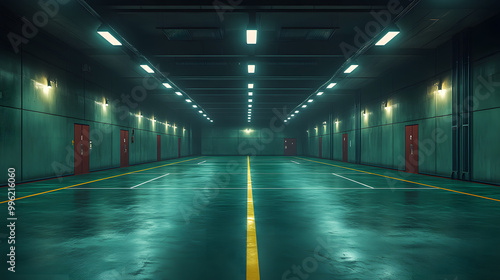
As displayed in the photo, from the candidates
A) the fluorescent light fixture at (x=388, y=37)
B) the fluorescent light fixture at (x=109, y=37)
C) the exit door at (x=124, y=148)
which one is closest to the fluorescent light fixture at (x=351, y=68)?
the fluorescent light fixture at (x=388, y=37)

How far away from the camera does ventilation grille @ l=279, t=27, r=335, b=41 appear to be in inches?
623

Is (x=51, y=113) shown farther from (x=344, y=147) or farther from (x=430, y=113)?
(x=344, y=147)

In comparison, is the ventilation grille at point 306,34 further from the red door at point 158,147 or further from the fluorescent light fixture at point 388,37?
the red door at point 158,147

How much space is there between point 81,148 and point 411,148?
19783 mm

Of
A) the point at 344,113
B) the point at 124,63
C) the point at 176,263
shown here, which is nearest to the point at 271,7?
the point at 176,263

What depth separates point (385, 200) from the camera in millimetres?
10242

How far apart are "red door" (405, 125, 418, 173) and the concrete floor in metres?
10.7

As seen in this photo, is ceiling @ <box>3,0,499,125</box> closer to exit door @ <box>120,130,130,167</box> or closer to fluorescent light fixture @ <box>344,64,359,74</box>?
fluorescent light fixture @ <box>344,64,359,74</box>

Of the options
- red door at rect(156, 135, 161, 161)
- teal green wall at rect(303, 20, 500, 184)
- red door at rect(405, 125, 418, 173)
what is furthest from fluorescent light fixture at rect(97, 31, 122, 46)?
red door at rect(156, 135, 161, 161)

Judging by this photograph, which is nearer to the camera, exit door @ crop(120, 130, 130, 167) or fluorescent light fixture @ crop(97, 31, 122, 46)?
fluorescent light fixture @ crop(97, 31, 122, 46)

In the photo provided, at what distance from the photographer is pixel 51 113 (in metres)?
17.1

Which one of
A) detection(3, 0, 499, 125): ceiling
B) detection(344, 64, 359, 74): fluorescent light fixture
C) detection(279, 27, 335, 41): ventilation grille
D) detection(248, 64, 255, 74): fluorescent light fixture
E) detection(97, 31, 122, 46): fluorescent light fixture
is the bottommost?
detection(344, 64, 359, 74): fluorescent light fixture

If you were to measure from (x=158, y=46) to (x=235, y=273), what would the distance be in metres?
15.3

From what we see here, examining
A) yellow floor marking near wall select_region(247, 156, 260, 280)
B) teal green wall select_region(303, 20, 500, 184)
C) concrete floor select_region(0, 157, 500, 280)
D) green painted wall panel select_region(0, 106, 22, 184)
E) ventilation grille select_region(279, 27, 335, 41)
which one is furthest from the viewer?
ventilation grille select_region(279, 27, 335, 41)
